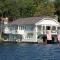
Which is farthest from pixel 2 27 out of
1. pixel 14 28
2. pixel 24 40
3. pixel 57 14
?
pixel 57 14

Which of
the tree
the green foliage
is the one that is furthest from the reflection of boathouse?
the tree

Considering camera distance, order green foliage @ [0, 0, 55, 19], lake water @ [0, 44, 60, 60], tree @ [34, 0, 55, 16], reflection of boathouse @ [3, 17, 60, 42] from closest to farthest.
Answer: lake water @ [0, 44, 60, 60] < reflection of boathouse @ [3, 17, 60, 42] < green foliage @ [0, 0, 55, 19] < tree @ [34, 0, 55, 16]

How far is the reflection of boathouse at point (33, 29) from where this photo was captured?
105 m

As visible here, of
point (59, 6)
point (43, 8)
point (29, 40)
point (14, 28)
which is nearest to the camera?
point (29, 40)

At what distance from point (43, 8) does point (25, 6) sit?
6577mm

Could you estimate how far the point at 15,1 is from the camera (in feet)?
429

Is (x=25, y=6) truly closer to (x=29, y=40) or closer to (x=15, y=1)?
(x=15, y=1)

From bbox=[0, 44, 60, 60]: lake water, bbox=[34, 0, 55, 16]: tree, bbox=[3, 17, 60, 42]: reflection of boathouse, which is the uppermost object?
bbox=[34, 0, 55, 16]: tree

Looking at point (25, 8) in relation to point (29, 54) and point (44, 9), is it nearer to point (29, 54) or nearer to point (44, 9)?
point (44, 9)

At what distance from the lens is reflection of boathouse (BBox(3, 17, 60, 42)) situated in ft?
345

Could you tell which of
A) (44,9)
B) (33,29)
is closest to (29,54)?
(33,29)

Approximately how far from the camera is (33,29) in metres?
108

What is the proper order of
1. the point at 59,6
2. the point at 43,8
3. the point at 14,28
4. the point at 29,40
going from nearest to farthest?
the point at 29,40
the point at 14,28
the point at 43,8
the point at 59,6

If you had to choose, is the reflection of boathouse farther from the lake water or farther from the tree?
the lake water
